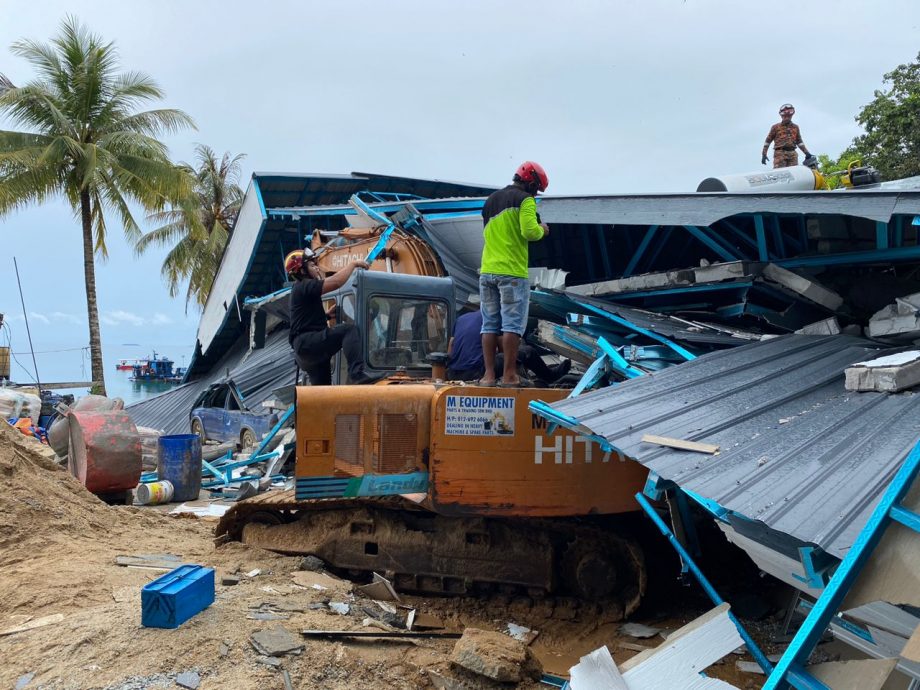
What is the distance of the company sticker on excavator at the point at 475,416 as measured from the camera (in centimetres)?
501

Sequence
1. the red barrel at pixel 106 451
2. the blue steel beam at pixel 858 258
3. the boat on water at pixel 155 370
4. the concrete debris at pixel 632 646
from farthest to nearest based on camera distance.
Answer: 1. the boat on water at pixel 155 370
2. the red barrel at pixel 106 451
3. the blue steel beam at pixel 858 258
4. the concrete debris at pixel 632 646

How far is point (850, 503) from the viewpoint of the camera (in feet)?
9.54

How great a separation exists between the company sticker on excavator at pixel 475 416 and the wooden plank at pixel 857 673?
292 cm

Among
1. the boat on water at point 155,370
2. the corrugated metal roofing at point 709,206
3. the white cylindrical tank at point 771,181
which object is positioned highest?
the white cylindrical tank at point 771,181

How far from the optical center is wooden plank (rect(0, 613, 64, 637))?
3.98 metres

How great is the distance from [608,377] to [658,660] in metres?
2.82

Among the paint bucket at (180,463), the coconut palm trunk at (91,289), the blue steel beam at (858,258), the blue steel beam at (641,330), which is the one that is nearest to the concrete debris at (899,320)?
the blue steel beam at (858,258)

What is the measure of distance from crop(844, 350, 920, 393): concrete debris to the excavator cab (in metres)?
3.22

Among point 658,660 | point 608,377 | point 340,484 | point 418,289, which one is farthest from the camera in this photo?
point 418,289

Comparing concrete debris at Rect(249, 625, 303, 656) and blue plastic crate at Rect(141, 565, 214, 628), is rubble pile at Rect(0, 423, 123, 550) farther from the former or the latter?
concrete debris at Rect(249, 625, 303, 656)

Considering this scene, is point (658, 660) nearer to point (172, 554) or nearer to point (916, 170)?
point (172, 554)

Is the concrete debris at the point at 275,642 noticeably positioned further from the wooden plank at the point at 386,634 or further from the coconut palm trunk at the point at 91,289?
the coconut palm trunk at the point at 91,289

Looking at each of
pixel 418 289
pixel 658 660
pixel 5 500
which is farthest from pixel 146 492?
pixel 658 660

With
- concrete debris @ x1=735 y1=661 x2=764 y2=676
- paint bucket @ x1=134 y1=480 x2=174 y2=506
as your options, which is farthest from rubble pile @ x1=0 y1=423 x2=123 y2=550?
concrete debris @ x1=735 y1=661 x2=764 y2=676
